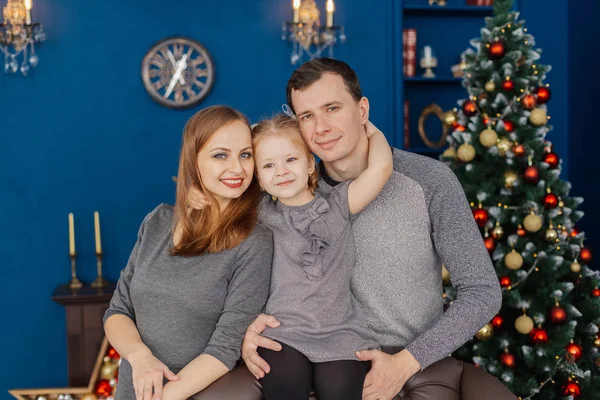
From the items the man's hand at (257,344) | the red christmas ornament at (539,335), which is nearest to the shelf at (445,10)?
the red christmas ornament at (539,335)

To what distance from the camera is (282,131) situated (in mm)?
1980

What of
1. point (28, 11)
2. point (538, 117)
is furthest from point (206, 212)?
point (28, 11)

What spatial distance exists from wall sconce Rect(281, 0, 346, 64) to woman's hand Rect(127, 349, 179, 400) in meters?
2.71

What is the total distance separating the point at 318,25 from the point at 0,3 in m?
1.93

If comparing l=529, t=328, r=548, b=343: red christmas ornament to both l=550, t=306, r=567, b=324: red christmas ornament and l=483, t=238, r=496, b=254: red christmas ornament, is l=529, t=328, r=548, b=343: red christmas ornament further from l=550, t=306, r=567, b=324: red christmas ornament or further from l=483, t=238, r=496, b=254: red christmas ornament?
l=483, t=238, r=496, b=254: red christmas ornament

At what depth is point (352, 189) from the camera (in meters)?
1.95

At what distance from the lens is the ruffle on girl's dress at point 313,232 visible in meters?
1.85

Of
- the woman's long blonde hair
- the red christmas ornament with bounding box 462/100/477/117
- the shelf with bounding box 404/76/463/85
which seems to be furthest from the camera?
the shelf with bounding box 404/76/463/85

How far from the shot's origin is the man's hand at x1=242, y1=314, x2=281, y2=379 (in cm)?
173

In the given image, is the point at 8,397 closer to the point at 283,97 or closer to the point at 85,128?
the point at 85,128

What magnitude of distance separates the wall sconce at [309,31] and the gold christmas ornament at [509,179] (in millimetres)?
1466

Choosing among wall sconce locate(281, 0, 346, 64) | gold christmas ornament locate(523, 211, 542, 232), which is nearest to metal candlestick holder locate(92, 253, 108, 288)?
wall sconce locate(281, 0, 346, 64)

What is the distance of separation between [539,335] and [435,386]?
1573 mm

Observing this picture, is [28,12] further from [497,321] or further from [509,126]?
[497,321]
